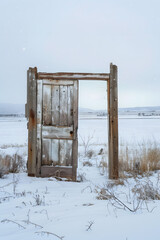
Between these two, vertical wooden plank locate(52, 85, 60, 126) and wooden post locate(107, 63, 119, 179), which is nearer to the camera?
wooden post locate(107, 63, 119, 179)

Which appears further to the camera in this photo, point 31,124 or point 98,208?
point 31,124

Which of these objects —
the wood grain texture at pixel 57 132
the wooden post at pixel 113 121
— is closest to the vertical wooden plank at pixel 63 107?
the wood grain texture at pixel 57 132

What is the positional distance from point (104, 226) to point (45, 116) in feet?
11.0

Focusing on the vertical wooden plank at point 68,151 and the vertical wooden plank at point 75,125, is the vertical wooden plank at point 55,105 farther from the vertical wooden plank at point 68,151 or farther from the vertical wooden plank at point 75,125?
the vertical wooden plank at point 68,151

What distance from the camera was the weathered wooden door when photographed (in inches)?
185

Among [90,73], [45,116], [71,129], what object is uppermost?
[90,73]

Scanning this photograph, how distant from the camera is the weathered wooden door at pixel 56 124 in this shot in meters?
4.69

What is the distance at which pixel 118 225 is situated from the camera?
1.65 meters

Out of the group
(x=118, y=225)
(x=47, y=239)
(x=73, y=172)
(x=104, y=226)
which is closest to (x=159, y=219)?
(x=118, y=225)

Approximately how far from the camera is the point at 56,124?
4.73 metres

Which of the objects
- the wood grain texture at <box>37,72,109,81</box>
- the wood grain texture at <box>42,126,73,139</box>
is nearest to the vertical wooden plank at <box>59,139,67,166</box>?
the wood grain texture at <box>42,126,73,139</box>

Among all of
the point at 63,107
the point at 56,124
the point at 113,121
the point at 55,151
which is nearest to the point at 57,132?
the point at 56,124

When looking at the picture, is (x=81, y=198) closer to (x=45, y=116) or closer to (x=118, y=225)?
(x=118, y=225)

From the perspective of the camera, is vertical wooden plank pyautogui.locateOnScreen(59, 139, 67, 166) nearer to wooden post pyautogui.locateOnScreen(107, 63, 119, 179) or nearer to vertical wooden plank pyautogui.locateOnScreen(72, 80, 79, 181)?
vertical wooden plank pyautogui.locateOnScreen(72, 80, 79, 181)
